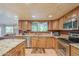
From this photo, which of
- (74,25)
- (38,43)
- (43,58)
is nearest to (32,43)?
(38,43)

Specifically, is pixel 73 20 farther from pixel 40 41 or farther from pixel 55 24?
pixel 55 24

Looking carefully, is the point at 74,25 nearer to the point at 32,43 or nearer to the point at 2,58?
the point at 2,58

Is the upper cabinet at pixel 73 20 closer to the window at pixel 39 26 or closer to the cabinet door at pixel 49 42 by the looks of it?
the window at pixel 39 26

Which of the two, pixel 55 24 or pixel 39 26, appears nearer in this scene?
pixel 39 26

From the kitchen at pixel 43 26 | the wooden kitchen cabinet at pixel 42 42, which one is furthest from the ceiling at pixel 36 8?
the wooden kitchen cabinet at pixel 42 42

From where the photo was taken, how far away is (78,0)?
1161mm

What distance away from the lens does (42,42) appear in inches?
181

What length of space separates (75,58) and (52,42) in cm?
342

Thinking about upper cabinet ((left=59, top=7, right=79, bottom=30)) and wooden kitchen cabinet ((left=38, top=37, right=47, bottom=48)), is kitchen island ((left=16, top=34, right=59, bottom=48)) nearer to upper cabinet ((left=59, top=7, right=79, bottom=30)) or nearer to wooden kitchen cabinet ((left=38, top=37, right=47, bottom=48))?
wooden kitchen cabinet ((left=38, top=37, right=47, bottom=48))

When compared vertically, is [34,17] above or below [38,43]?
above

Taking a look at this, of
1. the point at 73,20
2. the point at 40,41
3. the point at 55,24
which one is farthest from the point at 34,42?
the point at 73,20

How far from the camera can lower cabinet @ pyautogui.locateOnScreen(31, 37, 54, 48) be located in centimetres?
457

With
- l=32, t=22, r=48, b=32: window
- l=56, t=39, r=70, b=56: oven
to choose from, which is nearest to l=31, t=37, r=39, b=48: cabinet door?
l=32, t=22, r=48, b=32: window

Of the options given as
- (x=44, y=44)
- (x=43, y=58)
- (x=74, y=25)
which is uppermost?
(x=74, y=25)
